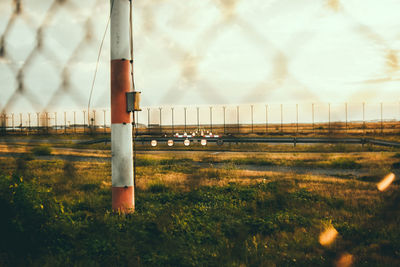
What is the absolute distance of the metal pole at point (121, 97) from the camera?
3.15 metres

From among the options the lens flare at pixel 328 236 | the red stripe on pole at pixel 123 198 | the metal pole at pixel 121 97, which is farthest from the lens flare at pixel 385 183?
the red stripe on pole at pixel 123 198

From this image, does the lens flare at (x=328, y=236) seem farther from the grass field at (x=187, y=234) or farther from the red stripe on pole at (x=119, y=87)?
the red stripe on pole at (x=119, y=87)

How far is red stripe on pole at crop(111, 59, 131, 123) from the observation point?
3.18 m

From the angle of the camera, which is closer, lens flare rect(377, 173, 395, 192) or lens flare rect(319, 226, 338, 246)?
lens flare rect(377, 173, 395, 192)

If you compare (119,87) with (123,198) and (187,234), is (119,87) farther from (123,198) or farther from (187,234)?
(187,234)

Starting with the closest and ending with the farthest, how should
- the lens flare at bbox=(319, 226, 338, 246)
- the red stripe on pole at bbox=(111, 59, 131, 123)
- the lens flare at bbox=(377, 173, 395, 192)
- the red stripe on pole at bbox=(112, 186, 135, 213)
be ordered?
the lens flare at bbox=(377, 173, 395, 192)
the lens flare at bbox=(319, 226, 338, 246)
the red stripe on pole at bbox=(111, 59, 131, 123)
the red stripe on pole at bbox=(112, 186, 135, 213)

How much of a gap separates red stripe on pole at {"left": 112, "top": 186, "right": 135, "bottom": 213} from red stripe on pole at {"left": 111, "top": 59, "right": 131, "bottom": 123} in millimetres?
796

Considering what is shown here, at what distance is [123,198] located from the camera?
339 cm

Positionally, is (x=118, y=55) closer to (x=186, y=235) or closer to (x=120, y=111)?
(x=120, y=111)

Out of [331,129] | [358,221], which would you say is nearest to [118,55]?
[331,129]

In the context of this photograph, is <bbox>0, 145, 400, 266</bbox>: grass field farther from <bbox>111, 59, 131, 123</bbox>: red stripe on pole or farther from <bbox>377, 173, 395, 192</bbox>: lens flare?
<bbox>111, 59, 131, 123</bbox>: red stripe on pole

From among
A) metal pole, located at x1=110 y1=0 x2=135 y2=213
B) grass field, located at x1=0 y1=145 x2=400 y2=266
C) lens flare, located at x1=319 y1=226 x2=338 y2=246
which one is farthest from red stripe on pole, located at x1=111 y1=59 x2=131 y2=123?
lens flare, located at x1=319 y1=226 x2=338 y2=246

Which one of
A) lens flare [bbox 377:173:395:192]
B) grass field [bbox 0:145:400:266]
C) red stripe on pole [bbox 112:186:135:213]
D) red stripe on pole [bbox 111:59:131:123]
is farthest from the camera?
red stripe on pole [bbox 112:186:135:213]

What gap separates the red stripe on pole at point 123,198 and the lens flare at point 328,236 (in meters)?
2.17
